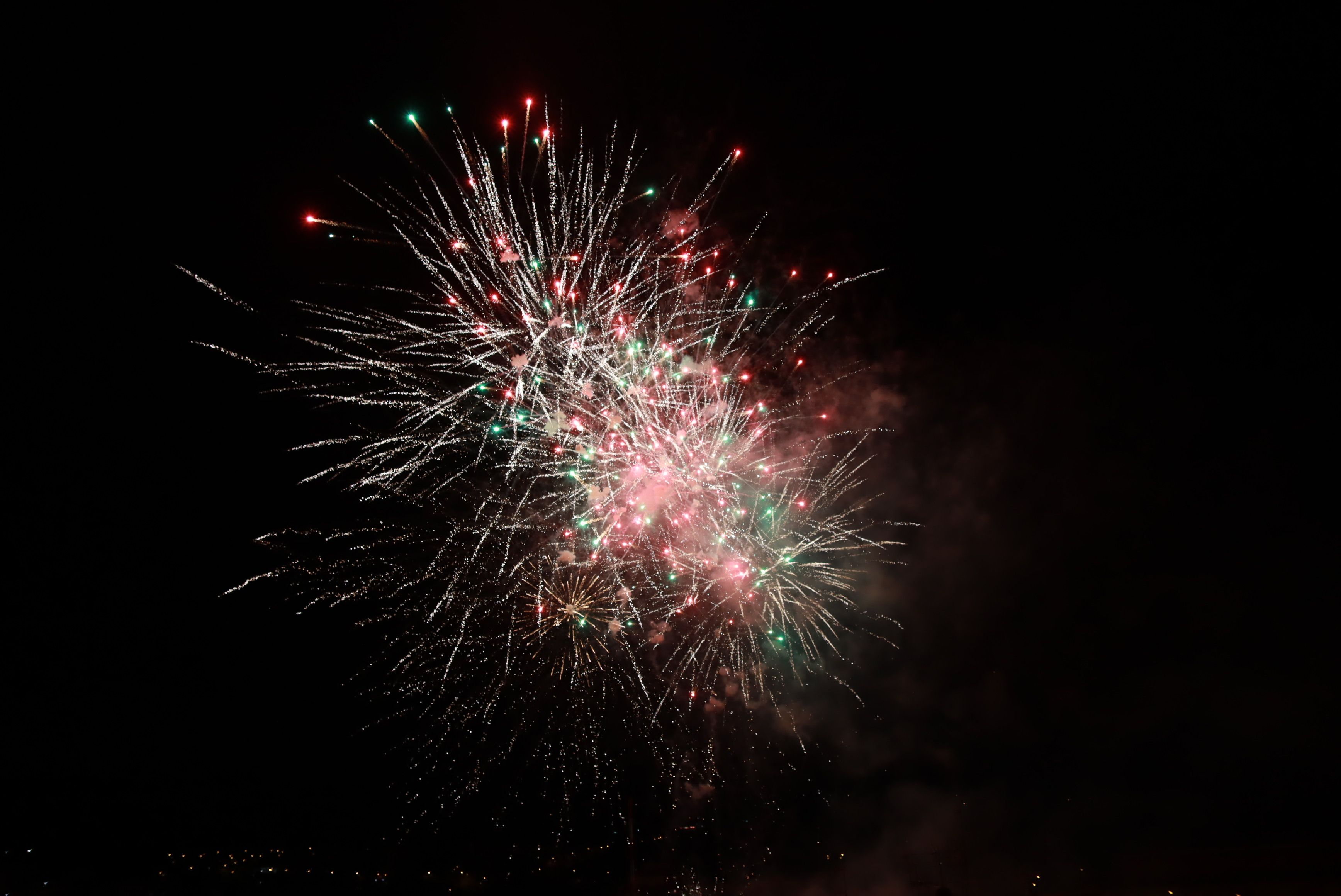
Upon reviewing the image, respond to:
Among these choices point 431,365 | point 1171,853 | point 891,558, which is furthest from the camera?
point 1171,853

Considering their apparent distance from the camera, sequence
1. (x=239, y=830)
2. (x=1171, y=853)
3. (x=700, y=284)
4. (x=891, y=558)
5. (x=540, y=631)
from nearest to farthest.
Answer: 1. (x=700, y=284)
2. (x=540, y=631)
3. (x=891, y=558)
4. (x=1171, y=853)
5. (x=239, y=830)

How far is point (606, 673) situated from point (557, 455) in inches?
127

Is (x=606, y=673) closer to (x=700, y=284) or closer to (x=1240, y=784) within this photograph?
(x=700, y=284)

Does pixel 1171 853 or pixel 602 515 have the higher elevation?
pixel 602 515

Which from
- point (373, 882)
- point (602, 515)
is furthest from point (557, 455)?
point (373, 882)

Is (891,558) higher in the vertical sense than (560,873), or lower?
higher

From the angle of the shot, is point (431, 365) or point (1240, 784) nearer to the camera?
point (431, 365)

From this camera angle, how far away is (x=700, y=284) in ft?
22.7

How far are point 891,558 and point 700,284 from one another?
5.29m

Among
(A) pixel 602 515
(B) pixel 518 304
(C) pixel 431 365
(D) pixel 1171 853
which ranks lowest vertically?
(D) pixel 1171 853

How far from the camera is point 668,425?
22.9 ft

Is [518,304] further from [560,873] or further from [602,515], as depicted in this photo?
[560,873]

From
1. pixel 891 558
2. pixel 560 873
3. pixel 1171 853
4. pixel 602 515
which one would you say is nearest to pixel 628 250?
pixel 602 515

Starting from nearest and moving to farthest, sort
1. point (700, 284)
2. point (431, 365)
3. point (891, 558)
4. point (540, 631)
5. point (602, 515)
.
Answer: point (431, 365)
point (700, 284)
point (602, 515)
point (540, 631)
point (891, 558)
